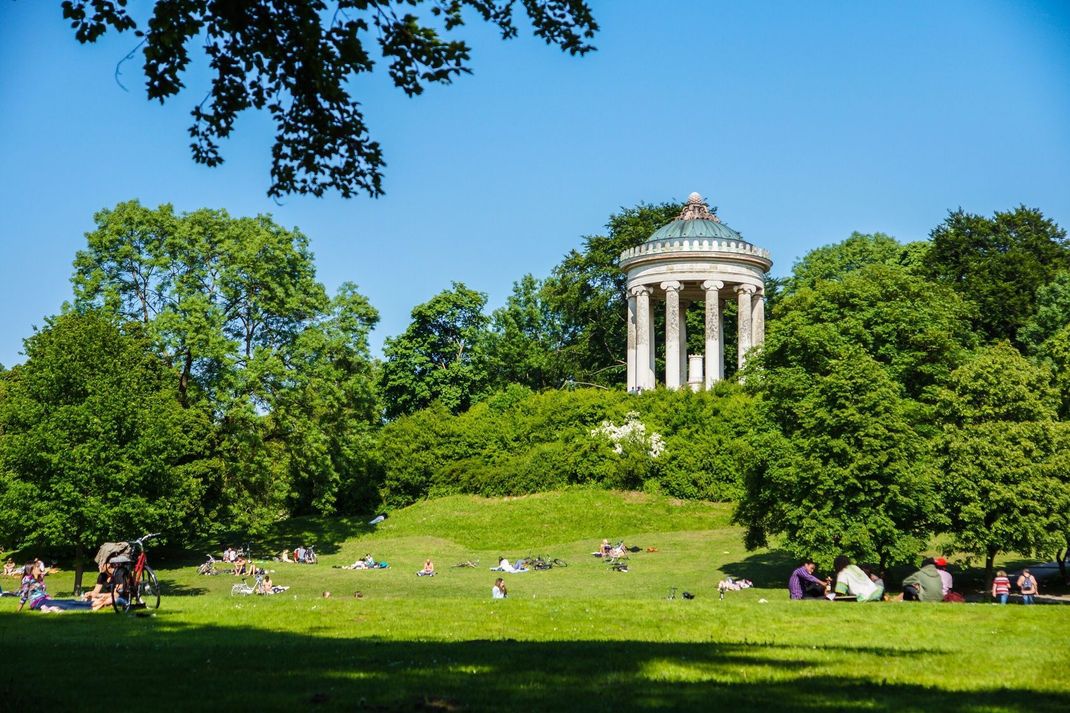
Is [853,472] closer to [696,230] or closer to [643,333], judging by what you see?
[643,333]

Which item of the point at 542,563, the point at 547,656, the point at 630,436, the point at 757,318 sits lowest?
the point at 542,563

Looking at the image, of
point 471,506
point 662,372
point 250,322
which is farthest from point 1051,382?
point 662,372

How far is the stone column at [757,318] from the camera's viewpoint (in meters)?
63.7

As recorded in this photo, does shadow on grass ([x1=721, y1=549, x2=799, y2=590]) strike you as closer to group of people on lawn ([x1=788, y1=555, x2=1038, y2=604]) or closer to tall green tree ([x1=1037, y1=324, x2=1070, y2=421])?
Result: group of people on lawn ([x1=788, y1=555, x2=1038, y2=604])

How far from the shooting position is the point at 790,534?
3052cm

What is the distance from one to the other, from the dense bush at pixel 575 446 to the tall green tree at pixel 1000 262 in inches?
515

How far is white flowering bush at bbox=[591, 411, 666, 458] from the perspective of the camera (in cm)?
5134

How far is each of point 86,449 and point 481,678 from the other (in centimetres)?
2726

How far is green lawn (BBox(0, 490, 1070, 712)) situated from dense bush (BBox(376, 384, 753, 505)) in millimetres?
21739

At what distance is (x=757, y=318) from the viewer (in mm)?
64312

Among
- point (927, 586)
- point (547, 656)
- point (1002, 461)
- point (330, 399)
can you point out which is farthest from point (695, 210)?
point (547, 656)

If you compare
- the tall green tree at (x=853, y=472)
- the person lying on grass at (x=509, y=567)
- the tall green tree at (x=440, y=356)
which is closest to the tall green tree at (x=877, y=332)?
the tall green tree at (x=853, y=472)

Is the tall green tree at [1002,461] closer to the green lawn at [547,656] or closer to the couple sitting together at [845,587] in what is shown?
the green lawn at [547,656]

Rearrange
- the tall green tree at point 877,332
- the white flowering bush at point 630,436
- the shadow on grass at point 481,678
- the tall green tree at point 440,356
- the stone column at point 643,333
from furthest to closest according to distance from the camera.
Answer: the tall green tree at point 440,356 < the stone column at point 643,333 < the white flowering bush at point 630,436 < the tall green tree at point 877,332 < the shadow on grass at point 481,678
